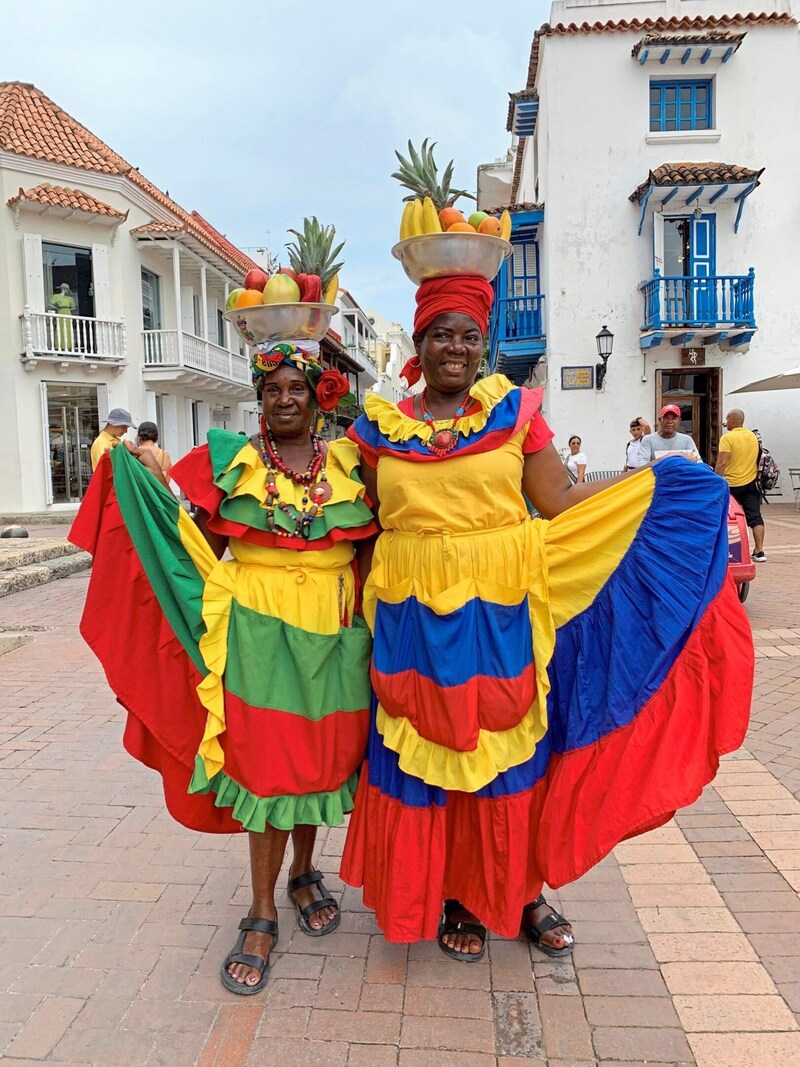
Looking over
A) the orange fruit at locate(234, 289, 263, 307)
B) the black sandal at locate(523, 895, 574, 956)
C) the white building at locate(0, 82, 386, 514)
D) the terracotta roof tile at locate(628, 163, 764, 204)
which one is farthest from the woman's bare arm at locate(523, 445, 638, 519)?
the terracotta roof tile at locate(628, 163, 764, 204)

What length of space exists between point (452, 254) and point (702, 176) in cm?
1556

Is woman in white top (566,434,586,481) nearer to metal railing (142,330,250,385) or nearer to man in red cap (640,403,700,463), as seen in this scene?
man in red cap (640,403,700,463)

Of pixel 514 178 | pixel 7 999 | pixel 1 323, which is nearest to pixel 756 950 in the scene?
pixel 7 999

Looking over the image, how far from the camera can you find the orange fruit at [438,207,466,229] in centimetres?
227

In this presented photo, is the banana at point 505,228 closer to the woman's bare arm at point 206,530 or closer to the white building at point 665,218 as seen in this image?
the woman's bare arm at point 206,530

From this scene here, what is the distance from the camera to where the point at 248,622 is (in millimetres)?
2277

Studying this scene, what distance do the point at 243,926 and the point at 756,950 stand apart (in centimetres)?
161

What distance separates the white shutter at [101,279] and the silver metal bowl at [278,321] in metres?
17.6

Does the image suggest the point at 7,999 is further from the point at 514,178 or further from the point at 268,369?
the point at 514,178

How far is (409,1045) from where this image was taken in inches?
79.4

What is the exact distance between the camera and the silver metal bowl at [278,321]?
2371 mm

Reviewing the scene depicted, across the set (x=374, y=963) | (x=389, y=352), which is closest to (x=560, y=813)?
(x=374, y=963)

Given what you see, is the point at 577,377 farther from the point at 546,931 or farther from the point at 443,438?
the point at 546,931

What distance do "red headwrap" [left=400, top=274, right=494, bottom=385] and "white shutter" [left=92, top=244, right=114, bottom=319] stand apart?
17847 millimetres
